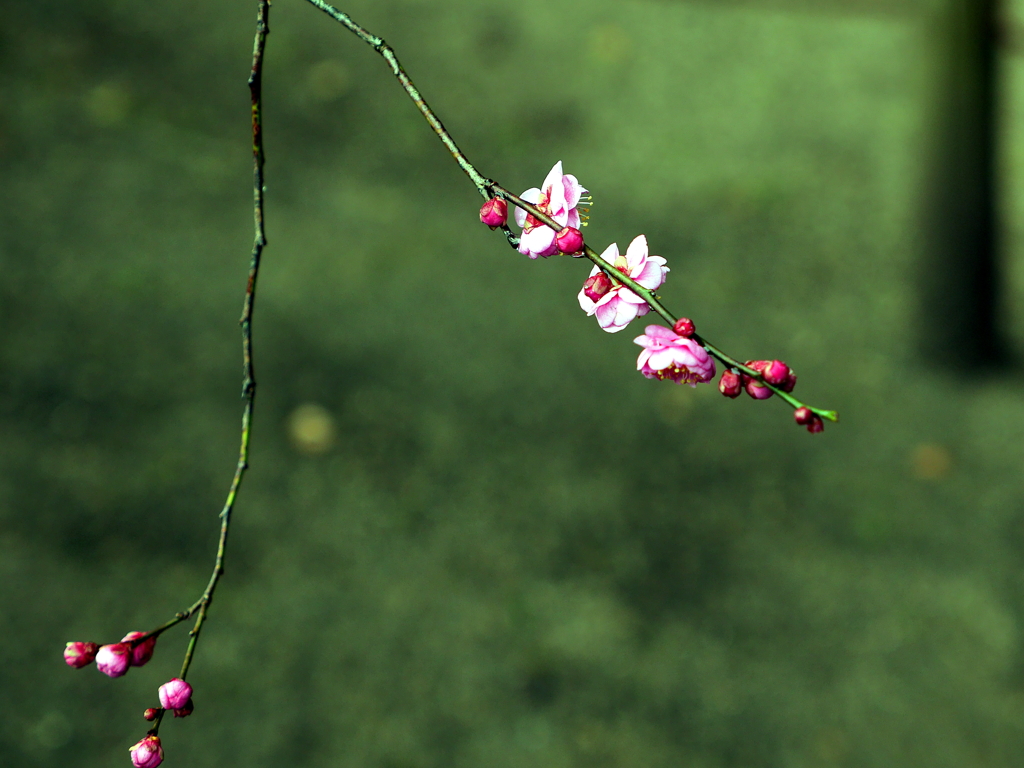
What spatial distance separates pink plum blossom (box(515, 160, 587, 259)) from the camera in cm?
77

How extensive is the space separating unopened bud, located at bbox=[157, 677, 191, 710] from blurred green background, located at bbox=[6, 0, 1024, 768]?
1.33 meters

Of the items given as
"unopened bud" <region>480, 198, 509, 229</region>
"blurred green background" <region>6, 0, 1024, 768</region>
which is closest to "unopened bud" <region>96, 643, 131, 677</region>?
"unopened bud" <region>480, 198, 509, 229</region>

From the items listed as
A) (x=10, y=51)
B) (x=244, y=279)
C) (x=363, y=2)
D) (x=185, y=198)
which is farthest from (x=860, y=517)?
(x=10, y=51)

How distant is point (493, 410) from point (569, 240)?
6.87 ft

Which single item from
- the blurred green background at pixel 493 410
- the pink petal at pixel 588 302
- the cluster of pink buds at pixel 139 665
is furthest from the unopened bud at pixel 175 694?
the blurred green background at pixel 493 410

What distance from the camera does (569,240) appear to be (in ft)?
2.46

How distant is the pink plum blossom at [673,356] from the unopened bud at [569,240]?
0.10m

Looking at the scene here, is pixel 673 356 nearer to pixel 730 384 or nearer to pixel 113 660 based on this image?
pixel 730 384

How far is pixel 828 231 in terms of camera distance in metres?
3.39

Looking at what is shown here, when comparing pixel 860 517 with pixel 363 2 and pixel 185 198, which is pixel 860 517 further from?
pixel 363 2

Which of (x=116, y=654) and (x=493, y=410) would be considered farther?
(x=493, y=410)

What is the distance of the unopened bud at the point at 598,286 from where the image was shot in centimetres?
79

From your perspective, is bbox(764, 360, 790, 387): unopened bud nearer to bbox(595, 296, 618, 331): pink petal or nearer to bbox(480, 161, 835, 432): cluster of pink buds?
bbox(480, 161, 835, 432): cluster of pink buds

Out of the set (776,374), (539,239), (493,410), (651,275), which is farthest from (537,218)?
(493,410)
